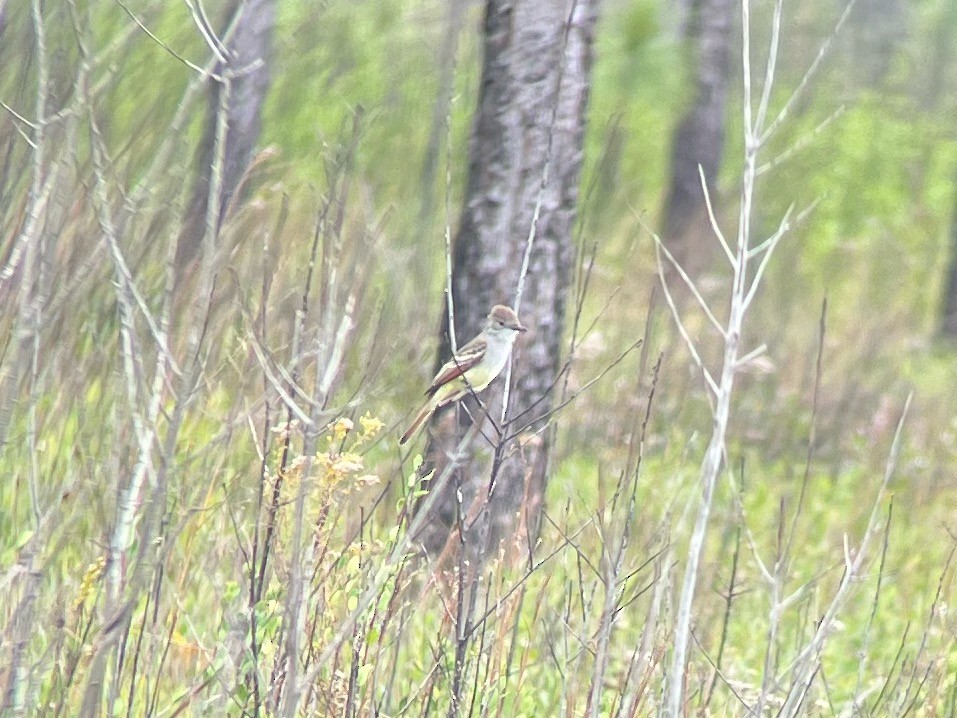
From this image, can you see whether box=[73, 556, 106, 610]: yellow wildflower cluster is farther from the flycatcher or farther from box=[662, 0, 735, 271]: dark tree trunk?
box=[662, 0, 735, 271]: dark tree trunk

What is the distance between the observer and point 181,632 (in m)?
4.00

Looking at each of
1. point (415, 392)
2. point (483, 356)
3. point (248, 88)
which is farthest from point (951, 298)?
point (483, 356)

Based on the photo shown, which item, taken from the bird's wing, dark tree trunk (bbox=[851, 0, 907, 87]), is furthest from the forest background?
dark tree trunk (bbox=[851, 0, 907, 87])

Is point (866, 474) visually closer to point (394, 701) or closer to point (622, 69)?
point (394, 701)

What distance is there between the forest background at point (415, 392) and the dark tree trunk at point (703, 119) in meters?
0.04

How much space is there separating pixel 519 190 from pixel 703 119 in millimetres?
10121

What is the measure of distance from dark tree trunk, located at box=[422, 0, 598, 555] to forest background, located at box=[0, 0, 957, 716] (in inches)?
1.7

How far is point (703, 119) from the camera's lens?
14.6 meters

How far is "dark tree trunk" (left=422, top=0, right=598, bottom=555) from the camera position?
4.89 meters

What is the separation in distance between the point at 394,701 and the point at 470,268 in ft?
6.41

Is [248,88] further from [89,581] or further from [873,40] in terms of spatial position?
[873,40]

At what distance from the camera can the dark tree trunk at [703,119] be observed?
1449cm

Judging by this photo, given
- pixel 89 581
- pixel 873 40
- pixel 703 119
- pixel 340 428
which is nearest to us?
pixel 89 581

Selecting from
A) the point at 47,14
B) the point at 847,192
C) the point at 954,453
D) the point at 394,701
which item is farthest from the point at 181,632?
the point at 847,192
